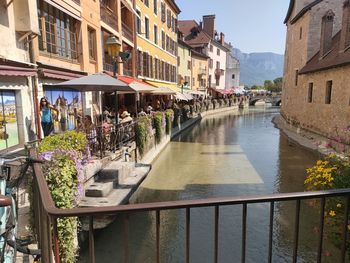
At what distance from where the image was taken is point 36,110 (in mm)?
9641

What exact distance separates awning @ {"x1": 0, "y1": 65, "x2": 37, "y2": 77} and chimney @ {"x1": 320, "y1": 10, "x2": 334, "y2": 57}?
1788cm

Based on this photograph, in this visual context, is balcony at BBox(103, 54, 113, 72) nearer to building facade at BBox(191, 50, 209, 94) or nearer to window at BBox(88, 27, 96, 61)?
window at BBox(88, 27, 96, 61)

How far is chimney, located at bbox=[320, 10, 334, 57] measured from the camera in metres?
18.8

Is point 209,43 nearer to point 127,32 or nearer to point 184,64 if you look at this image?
point 184,64

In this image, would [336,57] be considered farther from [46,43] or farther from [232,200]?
[232,200]

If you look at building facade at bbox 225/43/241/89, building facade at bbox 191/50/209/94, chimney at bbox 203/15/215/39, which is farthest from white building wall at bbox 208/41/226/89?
building facade at bbox 225/43/241/89

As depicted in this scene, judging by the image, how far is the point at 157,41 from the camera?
86.9 ft

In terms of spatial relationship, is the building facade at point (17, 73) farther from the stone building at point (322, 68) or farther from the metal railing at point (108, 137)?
the stone building at point (322, 68)

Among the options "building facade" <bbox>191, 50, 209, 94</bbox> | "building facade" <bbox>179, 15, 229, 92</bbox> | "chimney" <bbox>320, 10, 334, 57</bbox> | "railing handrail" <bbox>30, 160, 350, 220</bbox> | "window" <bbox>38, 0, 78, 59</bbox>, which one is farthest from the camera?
"building facade" <bbox>179, 15, 229, 92</bbox>

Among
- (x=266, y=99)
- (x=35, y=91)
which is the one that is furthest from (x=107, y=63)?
(x=266, y=99)

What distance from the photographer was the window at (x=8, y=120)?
327 inches

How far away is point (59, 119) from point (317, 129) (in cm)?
1555

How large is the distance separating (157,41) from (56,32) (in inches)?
637

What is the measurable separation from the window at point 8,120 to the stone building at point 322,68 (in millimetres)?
12734
